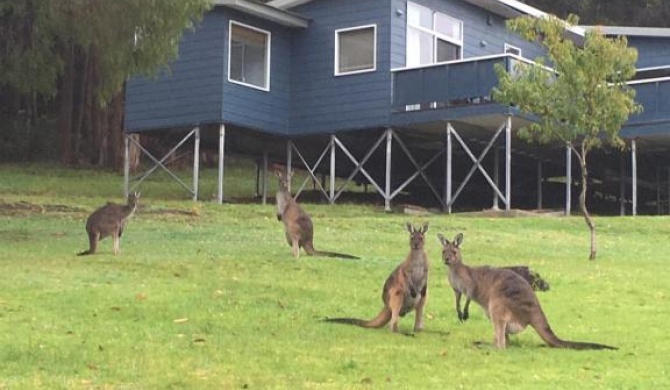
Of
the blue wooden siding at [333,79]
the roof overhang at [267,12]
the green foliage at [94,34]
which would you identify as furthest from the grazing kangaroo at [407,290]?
the blue wooden siding at [333,79]

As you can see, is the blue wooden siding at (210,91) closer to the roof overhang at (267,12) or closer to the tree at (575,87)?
the roof overhang at (267,12)

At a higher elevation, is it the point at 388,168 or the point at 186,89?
the point at 186,89

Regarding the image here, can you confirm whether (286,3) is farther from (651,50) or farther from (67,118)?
(67,118)

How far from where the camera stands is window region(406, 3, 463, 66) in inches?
1155

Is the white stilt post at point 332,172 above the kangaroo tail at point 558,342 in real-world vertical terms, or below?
above

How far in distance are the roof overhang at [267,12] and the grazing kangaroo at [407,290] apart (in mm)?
17106

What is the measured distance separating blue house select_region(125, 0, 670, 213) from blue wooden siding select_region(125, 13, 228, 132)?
0.03m

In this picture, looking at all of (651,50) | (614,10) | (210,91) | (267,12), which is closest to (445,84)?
(267,12)

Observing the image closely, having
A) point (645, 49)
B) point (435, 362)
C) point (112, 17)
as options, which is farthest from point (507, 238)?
point (645, 49)

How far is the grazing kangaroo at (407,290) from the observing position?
11031 millimetres

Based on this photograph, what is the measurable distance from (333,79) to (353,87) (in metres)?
0.61

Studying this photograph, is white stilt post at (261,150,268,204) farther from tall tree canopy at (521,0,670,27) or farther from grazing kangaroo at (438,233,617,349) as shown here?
tall tree canopy at (521,0,670,27)

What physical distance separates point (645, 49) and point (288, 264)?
22.0 m

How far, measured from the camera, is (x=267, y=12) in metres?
28.9
